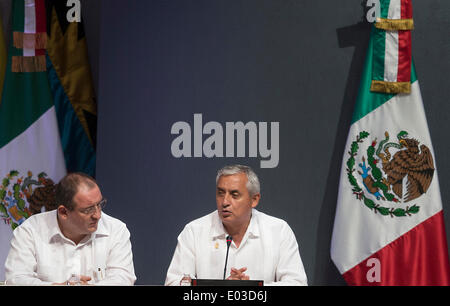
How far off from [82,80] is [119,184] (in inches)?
36.1

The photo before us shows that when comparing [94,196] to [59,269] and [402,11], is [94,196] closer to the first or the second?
[59,269]

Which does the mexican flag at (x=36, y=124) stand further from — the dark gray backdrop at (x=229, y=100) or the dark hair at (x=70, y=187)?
the dark hair at (x=70, y=187)

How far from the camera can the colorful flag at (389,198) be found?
3.98 metres

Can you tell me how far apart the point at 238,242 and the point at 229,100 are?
1240mm

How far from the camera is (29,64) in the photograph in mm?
4562

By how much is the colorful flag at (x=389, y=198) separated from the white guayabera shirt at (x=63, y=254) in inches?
61.5

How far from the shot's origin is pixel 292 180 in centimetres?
428

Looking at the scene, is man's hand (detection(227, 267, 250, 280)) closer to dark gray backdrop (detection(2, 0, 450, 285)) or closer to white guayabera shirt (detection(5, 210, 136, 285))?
white guayabera shirt (detection(5, 210, 136, 285))

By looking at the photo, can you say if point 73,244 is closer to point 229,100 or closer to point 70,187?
point 70,187

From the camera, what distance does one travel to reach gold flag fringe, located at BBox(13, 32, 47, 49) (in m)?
4.54

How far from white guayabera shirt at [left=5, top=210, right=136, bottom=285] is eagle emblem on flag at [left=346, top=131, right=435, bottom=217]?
166cm

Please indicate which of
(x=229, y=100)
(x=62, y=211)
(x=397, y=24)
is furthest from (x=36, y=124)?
(x=397, y=24)
